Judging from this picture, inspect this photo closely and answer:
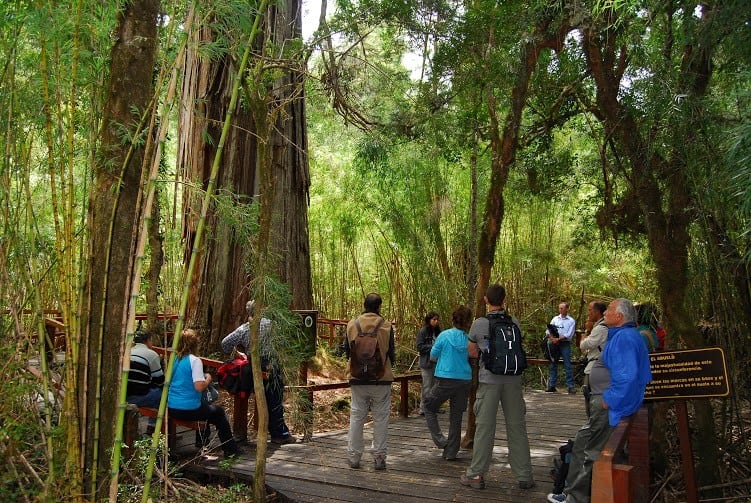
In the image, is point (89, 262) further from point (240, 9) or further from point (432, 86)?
point (432, 86)

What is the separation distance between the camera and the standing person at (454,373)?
A: 17.5 feet

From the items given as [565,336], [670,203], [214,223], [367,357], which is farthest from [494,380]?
[565,336]

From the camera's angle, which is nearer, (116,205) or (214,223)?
(116,205)

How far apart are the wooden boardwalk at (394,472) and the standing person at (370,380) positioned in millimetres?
171

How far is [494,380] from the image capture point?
459 cm

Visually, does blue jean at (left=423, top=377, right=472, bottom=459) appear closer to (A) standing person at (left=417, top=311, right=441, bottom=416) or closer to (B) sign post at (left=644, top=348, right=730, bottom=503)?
(A) standing person at (left=417, top=311, right=441, bottom=416)

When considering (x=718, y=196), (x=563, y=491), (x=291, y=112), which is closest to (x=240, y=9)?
(x=718, y=196)

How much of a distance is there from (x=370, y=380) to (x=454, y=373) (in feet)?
2.23

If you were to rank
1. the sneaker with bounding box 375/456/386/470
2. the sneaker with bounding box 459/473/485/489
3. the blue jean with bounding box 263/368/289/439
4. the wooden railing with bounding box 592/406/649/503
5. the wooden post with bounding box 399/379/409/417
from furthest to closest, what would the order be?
1. the wooden post with bounding box 399/379/409/417
2. the blue jean with bounding box 263/368/289/439
3. the sneaker with bounding box 375/456/386/470
4. the sneaker with bounding box 459/473/485/489
5. the wooden railing with bounding box 592/406/649/503

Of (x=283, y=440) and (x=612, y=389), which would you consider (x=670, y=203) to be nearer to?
(x=612, y=389)

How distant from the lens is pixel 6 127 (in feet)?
10.7

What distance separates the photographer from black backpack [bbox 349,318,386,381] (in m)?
5.03

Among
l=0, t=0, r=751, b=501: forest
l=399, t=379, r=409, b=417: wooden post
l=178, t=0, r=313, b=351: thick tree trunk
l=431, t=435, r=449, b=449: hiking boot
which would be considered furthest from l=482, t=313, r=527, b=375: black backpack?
l=178, t=0, r=313, b=351: thick tree trunk

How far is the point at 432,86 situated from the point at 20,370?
15.8 feet
